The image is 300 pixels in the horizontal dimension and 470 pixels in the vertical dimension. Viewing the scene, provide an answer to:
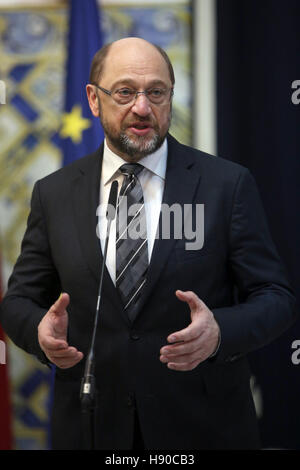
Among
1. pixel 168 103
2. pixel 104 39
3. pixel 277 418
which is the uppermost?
pixel 104 39

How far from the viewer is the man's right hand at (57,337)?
143cm

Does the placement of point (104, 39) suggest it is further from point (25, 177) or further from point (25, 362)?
point (25, 362)

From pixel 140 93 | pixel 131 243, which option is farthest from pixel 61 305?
pixel 140 93

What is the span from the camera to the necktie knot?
180cm

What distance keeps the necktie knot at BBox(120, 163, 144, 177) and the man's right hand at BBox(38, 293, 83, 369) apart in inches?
19.4

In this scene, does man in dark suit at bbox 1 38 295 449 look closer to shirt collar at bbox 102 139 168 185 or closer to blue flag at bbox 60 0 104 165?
shirt collar at bbox 102 139 168 185

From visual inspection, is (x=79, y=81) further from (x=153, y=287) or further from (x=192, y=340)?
(x=192, y=340)

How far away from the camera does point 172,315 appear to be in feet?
5.62

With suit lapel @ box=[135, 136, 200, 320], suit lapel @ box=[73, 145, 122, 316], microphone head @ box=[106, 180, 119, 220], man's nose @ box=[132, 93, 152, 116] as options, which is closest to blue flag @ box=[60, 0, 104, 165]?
suit lapel @ box=[73, 145, 122, 316]

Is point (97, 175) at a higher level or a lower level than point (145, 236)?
higher

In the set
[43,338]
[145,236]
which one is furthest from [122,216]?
[43,338]

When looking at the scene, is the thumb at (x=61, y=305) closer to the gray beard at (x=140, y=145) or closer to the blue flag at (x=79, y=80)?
the gray beard at (x=140, y=145)

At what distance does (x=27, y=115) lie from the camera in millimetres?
3309

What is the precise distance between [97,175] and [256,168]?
51.9 inches
